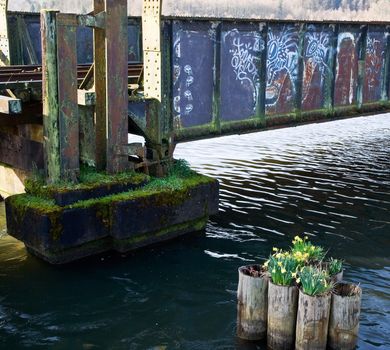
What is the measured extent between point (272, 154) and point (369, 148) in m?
4.85

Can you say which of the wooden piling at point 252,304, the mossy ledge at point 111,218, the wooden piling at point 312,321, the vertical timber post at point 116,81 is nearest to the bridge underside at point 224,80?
the vertical timber post at point 116,81

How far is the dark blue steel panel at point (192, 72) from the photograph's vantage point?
40.3 ft

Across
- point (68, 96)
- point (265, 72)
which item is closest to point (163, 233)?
point (68, 96)

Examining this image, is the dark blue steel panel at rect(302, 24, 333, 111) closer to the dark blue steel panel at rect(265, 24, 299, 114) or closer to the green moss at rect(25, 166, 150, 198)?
the dark blue steel panel at rect(265, 24, 299, 114)

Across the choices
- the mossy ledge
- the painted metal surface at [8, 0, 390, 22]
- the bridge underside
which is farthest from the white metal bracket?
the painted metal surface at [8, 0, 390, 22]

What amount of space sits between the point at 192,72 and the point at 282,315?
6.50 m

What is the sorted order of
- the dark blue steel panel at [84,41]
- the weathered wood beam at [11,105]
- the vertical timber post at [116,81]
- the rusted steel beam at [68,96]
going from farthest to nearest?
the dark blue steel panel at [84,41] → the vertical timber post at [116,81] → the rusted steel beam at [68,96] → the weathered wood beam at [11,105]

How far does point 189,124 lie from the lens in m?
12.9

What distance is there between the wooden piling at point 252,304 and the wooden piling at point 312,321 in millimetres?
579

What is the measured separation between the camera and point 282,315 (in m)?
7.86

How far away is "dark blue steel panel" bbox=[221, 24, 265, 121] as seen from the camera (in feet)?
43.6

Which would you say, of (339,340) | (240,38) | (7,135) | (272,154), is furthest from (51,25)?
(272,154)

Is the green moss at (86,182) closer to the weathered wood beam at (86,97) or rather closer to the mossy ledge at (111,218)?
the mossy ledge at (111,218)

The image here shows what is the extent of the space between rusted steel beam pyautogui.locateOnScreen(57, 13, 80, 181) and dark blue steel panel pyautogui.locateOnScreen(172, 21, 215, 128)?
248cm
